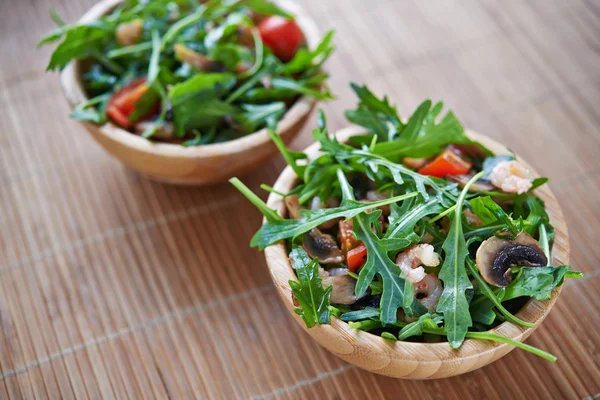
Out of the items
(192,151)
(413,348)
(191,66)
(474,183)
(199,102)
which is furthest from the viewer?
(191,66)

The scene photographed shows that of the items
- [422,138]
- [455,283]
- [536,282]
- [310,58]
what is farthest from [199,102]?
[536,282]

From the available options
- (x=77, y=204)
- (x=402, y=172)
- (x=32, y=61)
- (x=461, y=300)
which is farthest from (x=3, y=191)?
(x=461, y=300)

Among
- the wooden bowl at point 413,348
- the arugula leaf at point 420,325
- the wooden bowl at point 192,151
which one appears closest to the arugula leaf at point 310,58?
the wooden bowl at point 192,151

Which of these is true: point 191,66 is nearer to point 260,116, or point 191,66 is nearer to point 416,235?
point 260,116

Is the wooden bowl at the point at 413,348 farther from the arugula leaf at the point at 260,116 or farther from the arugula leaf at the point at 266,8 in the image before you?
the arugula leaf at the point at 266,8

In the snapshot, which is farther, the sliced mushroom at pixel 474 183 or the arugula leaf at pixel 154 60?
the arugula leaf at pixel 154 60

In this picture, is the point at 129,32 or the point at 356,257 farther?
the point at 129,32
